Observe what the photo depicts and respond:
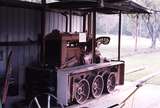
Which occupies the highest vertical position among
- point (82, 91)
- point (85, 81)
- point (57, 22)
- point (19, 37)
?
point (57, 22)

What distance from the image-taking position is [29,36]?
27.9 ft

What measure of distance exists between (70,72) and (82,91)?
88 cm

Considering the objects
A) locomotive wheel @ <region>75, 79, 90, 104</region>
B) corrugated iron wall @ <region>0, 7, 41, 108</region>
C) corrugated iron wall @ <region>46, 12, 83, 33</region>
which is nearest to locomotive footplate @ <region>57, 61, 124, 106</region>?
locomotive wheel @ <region>75, 79, 90, 104</region>

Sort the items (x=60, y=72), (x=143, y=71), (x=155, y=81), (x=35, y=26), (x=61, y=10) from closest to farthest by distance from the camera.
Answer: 1. (x=60, y=72)
2. (x=35, y=26)
3. (x=61, y=10)
4. (x=155, y=81)
5. (x=143, y=71)

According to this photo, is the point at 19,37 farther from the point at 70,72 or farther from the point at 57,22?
the point at 57,22

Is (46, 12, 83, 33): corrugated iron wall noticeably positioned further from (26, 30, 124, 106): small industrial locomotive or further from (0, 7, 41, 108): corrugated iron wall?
(26, 30, 124, 106): small industrial locomotive

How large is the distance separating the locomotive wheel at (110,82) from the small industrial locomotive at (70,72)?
3 cm

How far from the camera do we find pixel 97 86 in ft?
29.5

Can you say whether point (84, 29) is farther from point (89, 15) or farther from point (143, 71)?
point (143, 71)

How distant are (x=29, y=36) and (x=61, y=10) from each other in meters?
1.55

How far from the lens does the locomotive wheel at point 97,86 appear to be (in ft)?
28.7

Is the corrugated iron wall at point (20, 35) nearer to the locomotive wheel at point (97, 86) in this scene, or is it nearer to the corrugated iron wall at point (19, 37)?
the corrugated iron wall at point (19, 37)

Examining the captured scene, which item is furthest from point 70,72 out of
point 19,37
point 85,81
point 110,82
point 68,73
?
point 110,82

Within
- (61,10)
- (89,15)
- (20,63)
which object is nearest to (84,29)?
(89,15)
